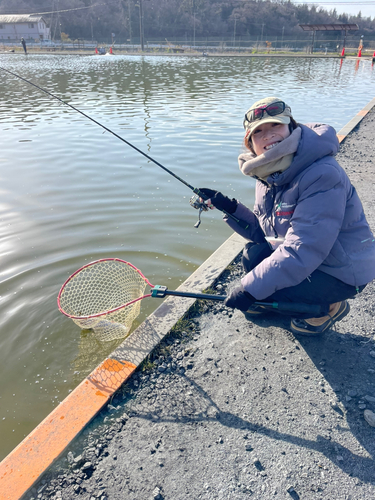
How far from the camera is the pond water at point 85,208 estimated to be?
3.36 m

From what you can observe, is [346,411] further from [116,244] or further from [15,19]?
[15,19]

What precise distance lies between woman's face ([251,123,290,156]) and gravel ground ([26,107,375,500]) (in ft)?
5.18

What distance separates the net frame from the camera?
3.31m

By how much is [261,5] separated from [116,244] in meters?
138

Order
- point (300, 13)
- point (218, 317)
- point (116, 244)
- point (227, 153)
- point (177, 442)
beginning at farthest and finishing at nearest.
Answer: point (300, 13), point (227, 153), point (116, 244), point (218, 317), point (177, 442)

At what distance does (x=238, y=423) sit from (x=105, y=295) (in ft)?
7.37

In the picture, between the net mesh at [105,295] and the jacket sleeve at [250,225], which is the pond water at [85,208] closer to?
the net mesh at [105,295]

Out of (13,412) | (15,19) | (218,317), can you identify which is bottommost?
(13,412)

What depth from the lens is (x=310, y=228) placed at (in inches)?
92.2

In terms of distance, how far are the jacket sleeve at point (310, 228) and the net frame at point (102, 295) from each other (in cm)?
122

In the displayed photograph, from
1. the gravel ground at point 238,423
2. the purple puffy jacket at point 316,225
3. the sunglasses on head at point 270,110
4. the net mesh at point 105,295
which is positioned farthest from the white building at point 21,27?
the gravel ground at point 238,423

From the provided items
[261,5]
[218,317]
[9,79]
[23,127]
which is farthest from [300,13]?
[218,317]

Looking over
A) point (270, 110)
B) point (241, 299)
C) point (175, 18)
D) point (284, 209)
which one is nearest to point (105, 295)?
point (241, 299)

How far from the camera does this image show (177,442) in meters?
2.26
